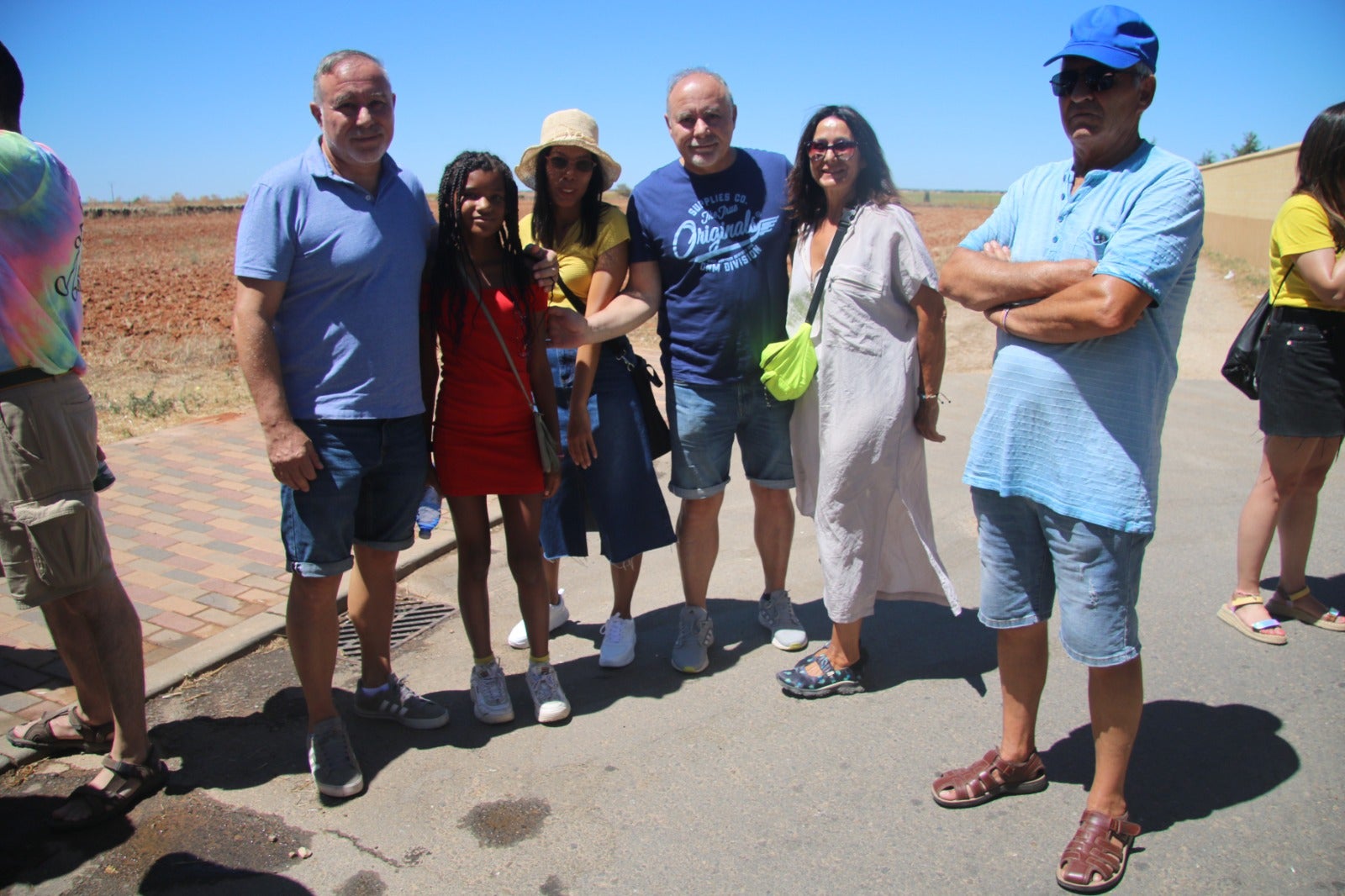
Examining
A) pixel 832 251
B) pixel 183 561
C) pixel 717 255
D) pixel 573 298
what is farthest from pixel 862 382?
pixel 183 561

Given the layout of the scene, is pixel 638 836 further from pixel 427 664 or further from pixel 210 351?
pixel 210 351

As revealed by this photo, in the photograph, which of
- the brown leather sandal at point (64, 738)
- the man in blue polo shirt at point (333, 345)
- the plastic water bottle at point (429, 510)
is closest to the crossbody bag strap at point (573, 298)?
the man in blue polo shirt at point (333, 345)

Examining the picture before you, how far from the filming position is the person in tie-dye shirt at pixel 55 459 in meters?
2.77

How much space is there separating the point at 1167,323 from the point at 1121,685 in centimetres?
96

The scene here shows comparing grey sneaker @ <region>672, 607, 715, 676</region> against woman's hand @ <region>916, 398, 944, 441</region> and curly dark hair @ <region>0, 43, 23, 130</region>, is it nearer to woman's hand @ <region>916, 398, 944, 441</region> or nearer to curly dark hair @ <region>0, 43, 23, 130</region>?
woman's hand @ <region>916, 398, 944, 441</region>

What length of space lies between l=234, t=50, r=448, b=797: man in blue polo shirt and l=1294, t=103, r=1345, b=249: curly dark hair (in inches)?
127

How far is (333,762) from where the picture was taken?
3.04 meters

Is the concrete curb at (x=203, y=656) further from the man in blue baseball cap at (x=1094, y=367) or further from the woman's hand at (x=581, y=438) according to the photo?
the man in blue baseball cap at (x=1094, y=367)

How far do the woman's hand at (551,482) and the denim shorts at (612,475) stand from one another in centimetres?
23

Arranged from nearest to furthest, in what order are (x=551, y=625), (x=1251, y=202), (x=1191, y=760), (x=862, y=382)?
(x=1191, y=760), (x=862, y=382), (x=551, y=625), (x=1251, y=202)

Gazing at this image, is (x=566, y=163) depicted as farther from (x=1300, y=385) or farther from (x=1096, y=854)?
(x=1300, y=385)

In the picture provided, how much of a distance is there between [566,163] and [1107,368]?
6.65 feet

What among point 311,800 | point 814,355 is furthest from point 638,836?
point 814,355

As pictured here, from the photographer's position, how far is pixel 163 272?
21609mm
